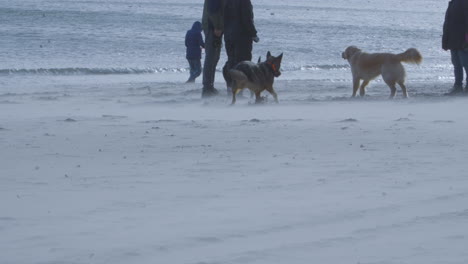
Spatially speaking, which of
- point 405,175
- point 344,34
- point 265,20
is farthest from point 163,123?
point 265,20

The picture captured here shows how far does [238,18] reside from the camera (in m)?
12.0

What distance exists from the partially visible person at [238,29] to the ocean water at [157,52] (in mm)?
942

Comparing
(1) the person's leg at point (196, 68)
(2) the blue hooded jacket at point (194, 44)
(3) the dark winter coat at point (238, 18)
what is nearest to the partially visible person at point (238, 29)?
(3) the dark winter coat at point (238, 18)

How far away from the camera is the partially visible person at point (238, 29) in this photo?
1202 cm

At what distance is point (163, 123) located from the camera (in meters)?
8.97

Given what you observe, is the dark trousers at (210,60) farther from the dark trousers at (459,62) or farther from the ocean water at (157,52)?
the dark trousers at (459,62)

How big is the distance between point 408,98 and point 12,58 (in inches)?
584

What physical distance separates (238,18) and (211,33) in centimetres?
44

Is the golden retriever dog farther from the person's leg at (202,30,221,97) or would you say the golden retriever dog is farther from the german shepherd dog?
the person's leg at (202,30,221,97)

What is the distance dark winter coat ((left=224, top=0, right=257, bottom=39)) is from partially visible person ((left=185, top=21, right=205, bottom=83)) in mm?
4687

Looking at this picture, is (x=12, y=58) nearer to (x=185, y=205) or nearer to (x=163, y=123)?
(x=163, y=123)

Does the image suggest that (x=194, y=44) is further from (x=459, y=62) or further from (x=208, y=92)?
(x=459, y=62)

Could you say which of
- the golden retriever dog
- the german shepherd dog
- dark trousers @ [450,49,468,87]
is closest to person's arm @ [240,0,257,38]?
the german shepherd dog

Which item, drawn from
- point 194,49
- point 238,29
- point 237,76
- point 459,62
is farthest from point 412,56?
point 194,49
